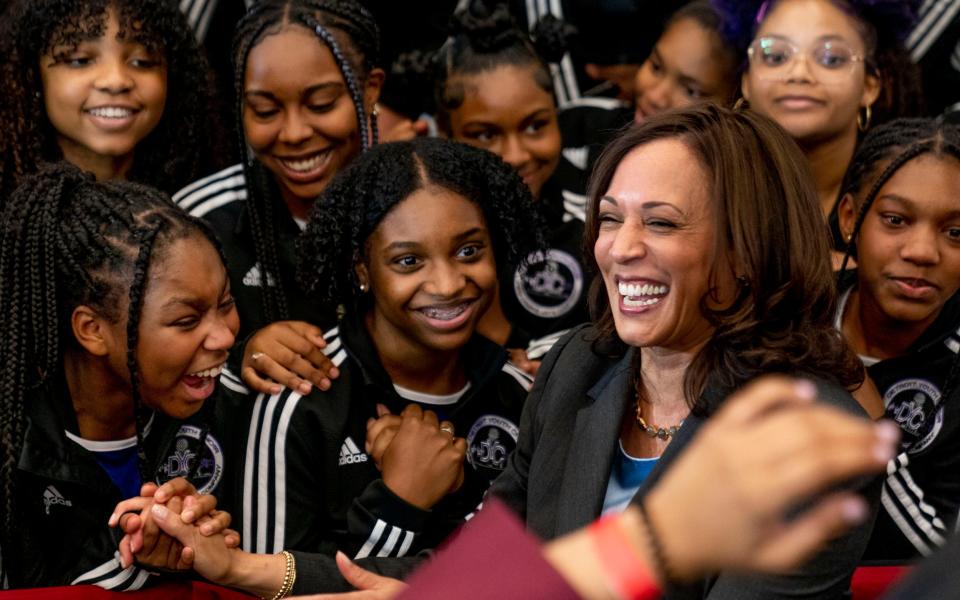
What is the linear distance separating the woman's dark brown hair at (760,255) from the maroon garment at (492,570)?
969 millimetres

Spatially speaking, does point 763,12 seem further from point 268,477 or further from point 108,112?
point 268,477

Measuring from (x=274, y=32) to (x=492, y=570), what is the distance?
257 centimetres

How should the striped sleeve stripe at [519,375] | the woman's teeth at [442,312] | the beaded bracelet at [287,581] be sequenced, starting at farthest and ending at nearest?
the striped sleeve stripe at [519,375]
the woman's teeth at [442,312]
the beaded bracelet at [287,581]

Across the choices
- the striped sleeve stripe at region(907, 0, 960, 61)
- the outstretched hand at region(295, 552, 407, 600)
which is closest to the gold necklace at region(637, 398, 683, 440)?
the outstretched hand at region(295, 552, 407, 600)

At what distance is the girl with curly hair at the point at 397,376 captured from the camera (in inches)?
115

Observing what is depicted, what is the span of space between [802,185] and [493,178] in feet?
3.52

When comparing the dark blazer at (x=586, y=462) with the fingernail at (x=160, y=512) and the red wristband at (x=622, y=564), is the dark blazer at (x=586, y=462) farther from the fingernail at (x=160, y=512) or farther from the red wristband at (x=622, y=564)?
the red wristband at (x=622, y=564)

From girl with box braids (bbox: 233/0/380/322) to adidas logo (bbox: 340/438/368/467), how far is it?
26.9 inches

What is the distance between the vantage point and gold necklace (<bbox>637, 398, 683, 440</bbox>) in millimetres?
2482

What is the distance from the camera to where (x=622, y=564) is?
1.31m

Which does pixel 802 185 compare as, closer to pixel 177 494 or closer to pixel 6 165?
pixel 177 494

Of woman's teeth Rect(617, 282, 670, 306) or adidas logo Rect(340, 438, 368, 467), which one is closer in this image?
woman's teeth Rect(617, 282, 670, 306)

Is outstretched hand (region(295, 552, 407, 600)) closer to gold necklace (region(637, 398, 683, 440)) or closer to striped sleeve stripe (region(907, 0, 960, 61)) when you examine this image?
gold necklace (region(637, 398, 683, 440))

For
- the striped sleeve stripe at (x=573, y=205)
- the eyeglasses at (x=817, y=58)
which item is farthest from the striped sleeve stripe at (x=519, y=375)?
the eyeglasses at (x=817, y=58)
